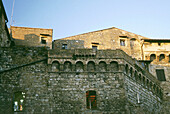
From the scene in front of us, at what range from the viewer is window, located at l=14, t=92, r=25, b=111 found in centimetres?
1869

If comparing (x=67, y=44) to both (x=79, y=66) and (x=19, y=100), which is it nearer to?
(x=79, y=66)

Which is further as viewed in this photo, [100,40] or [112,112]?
[100,40]

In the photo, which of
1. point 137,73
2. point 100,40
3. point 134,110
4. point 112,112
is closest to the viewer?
point 112,112

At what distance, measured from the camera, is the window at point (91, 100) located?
19.0m

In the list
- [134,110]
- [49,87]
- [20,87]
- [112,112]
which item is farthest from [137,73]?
[20,87]

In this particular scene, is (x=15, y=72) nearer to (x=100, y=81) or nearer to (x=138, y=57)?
(x=100, y=81)

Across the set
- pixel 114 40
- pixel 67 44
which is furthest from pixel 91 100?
pixel 114 40

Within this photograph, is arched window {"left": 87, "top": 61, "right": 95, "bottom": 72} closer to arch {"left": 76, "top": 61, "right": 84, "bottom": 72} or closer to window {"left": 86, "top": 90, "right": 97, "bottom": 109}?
arch {"left": 76, "top": 61, "right": 84, "bottom": 72}

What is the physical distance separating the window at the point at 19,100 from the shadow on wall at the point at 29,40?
1003cm

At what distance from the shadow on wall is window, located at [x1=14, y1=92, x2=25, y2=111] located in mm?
10034

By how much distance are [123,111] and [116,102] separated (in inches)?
31.4

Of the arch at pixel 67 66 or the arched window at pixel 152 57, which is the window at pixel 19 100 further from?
the arched window at pixel 152 57

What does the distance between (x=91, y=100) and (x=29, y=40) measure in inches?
488

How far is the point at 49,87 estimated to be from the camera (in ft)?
63.4
